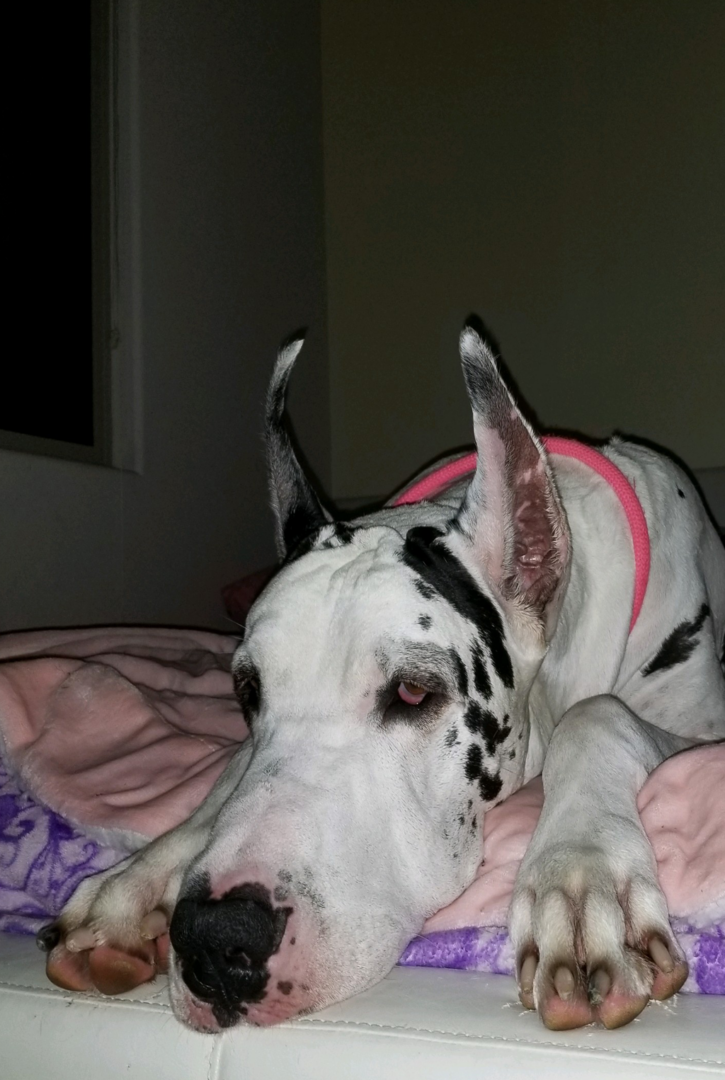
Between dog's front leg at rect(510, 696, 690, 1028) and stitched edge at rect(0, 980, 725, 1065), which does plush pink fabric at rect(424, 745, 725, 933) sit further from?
stitched edge at rect(0, 980, 725, 1065)

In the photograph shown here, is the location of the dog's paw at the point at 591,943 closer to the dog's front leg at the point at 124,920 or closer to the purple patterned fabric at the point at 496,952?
the purple patterned fabric at the point at 496,952

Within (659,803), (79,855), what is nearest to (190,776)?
(79,855)

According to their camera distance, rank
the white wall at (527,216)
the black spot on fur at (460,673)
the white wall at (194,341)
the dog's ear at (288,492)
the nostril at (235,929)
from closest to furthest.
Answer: the nostril at (235,929) → the black spot on fur at (460,673) → the dog's ear at (288,492) → the white wall at (194,341) → the white wall at (527,216)

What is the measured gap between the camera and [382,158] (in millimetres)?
6363

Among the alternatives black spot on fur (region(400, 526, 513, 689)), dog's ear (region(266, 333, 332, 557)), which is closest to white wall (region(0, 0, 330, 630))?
dog's ear (region(266, 333, 332, 557))

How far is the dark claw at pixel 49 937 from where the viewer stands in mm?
1503

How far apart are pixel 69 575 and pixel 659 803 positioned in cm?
260

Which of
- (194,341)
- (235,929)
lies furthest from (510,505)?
(194,341)

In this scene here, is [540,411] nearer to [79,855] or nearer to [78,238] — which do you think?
[78,238]

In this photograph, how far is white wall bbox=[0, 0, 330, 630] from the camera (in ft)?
11.7

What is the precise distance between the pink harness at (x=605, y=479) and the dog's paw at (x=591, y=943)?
0.93 meters

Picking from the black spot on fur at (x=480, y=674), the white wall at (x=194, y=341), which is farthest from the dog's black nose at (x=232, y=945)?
the white wall at (x=194, y=341)

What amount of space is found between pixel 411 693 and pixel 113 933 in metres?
0.61

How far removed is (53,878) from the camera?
176 centimetres
